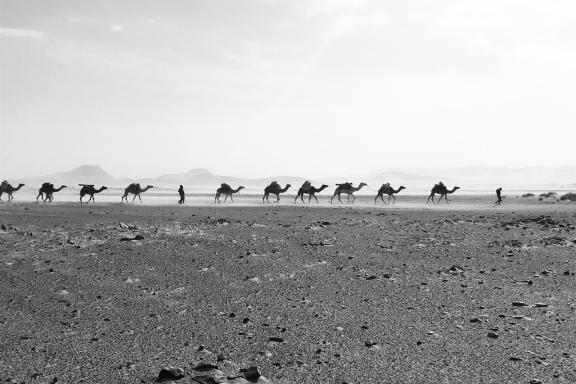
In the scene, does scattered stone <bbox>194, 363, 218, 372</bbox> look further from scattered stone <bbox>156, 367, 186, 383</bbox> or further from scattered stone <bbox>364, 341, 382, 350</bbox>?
scattered stone <bbox>364, 341, 382, 350</bbox>

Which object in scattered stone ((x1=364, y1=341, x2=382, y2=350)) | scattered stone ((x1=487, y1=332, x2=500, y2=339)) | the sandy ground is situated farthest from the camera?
scattered stone ((x1=487, y1=332, x2=500, y2=339))

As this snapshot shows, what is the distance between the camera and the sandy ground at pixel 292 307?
211 inches

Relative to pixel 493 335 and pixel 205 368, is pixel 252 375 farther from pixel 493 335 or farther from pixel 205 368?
pixel 493 335

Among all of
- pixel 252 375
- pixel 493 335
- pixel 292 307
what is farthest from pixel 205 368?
pixel 493 335

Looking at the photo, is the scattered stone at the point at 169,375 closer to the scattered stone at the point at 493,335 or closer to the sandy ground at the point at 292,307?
the sandy ground at the point at 292,307

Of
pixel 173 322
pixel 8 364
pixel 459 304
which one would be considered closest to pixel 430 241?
pixel 459 304

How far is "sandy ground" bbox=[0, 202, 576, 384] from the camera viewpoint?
536 centimetres

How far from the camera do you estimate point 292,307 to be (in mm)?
7676

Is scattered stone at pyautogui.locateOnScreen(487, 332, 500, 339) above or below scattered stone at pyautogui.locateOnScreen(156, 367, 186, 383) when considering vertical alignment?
below

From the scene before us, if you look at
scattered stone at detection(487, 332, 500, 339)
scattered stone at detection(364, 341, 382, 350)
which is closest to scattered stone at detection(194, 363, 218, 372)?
scattered stone at detection(364, 341, 382, 350)

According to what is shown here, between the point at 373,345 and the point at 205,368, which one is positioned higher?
the point at 205,368

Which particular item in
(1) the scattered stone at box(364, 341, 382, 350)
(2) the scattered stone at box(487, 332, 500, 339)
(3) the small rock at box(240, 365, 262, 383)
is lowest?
(1) the scattered stone at box(364, 341, 382, 350)

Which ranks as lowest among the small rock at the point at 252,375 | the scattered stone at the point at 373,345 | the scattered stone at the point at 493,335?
the scattered stone at the point at 373,345

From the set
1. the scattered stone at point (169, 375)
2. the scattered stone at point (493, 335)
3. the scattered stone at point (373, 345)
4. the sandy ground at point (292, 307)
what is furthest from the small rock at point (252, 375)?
the scattered stone at point (493, 335)
